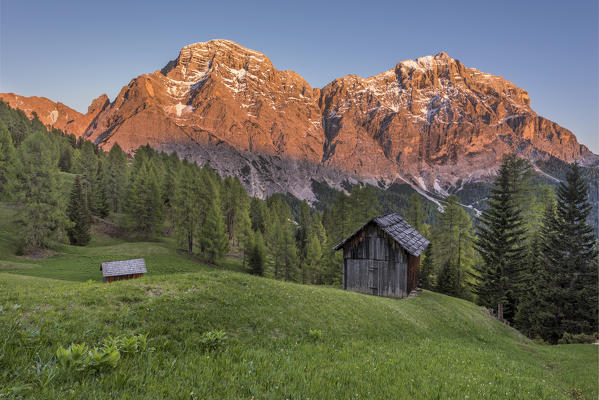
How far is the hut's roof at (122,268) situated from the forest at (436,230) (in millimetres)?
17394

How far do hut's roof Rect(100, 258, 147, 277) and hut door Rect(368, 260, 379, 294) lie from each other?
1098 inches

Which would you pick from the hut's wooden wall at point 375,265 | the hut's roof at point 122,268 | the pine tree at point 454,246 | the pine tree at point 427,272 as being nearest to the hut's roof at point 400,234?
the hut's wooden wall at point 375,265

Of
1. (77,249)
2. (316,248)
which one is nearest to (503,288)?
(316,248)

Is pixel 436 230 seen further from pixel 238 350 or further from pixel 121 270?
pixel 121 270

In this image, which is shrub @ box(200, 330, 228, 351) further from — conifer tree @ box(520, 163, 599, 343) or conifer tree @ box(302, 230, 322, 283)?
conifer tree @ box(302, 230, 322, 283)

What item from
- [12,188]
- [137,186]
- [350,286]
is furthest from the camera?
[137,186]

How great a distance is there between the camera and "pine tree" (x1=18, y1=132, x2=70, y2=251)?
133 ft

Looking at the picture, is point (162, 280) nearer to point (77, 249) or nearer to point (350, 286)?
point (350, 286)

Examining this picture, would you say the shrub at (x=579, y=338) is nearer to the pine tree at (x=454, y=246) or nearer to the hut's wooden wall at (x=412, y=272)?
the hut's wooden wall at (x=412, y=272)

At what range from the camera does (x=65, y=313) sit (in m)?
7.45

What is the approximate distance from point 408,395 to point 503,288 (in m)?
40.1

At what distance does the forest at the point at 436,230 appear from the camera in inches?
1253

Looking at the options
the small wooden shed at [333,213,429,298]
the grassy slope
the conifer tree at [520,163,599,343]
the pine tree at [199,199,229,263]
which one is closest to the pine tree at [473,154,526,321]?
the conifer tree at [520,163,599,343]

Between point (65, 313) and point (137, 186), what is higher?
point (137, 186)
